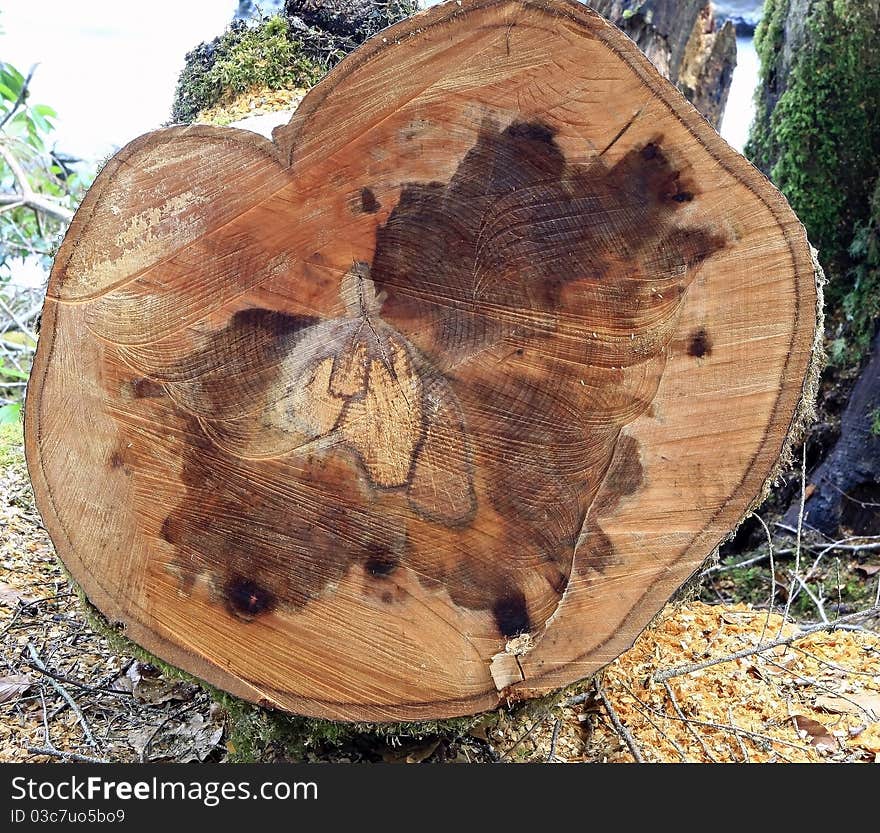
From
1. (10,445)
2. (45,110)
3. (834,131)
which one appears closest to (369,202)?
(834,131)

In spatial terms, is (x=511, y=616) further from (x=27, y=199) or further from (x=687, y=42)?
(x=27, y=199)

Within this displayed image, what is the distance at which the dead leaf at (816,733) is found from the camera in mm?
1833

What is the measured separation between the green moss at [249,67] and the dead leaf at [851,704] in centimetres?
217

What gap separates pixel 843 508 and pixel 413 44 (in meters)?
2.04

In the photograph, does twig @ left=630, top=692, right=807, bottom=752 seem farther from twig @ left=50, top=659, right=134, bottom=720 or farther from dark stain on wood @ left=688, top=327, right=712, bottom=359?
twig @ left=50, top=659, right=134, bottom=720

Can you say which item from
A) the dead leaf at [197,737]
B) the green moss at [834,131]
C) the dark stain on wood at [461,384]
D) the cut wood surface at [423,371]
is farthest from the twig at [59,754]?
the green moss at [834,131]

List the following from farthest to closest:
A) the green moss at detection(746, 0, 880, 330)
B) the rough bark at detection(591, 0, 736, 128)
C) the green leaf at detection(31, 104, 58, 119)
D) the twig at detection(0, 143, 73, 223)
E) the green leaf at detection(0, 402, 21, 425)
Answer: the green leaf at detection(31, 104, 58, 119) < the green leaf at detection(0, 402, 21, 425) < the twig at detection(0, 143, 73, 223) < the rough bark at detection(591, 0, 736, 128) < the green moss at detection(746, 0, 880, 330)

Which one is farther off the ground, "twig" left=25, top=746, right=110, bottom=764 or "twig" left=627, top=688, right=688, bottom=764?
"twig" left=627, top=688, right=688, bottom=764

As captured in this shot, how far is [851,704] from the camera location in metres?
2.00

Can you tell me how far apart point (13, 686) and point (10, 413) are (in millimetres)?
1715

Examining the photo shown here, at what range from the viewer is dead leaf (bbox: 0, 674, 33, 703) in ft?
6.52

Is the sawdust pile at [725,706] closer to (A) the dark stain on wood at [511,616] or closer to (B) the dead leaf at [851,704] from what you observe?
(B) the dead leaf at [851,704]

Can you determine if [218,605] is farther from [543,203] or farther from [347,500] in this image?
[543,203]

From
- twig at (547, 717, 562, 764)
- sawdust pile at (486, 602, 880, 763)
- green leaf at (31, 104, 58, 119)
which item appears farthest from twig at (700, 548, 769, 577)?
green leaf at (31, 104, 58, 119)
